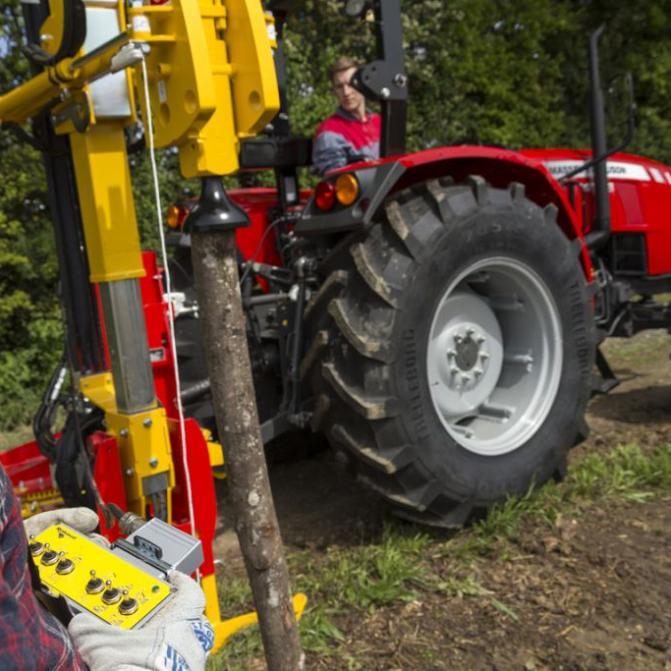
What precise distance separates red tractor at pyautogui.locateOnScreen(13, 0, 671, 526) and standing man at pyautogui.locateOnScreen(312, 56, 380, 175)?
5.5 inches

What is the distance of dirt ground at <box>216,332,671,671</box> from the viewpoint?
2297mm

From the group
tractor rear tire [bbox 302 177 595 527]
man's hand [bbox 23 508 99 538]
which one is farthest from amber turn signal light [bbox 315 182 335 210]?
man's hand [bbox 23 508 99 538]

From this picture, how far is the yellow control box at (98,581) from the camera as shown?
1156mm

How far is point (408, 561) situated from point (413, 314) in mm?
877

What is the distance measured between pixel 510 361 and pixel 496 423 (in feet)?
0.96

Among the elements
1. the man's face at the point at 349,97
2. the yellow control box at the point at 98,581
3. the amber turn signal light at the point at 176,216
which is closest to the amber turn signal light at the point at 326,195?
the man's face at the point at 349,97

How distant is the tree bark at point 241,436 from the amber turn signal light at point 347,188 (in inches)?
35.5

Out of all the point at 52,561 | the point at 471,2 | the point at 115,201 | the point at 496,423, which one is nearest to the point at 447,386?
the point at 496,423

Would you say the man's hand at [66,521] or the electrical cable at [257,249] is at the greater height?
the electrical cable at [257,249]

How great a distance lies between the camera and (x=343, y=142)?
3.35m

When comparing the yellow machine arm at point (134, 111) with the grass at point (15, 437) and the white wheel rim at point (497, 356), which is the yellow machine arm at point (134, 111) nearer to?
the white wheel rim at point (497, 356)

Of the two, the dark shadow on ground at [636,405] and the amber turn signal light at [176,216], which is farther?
the dark shadow on ground at [636,405]

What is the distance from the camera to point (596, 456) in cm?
355

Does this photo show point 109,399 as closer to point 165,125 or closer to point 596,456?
point 165,125
